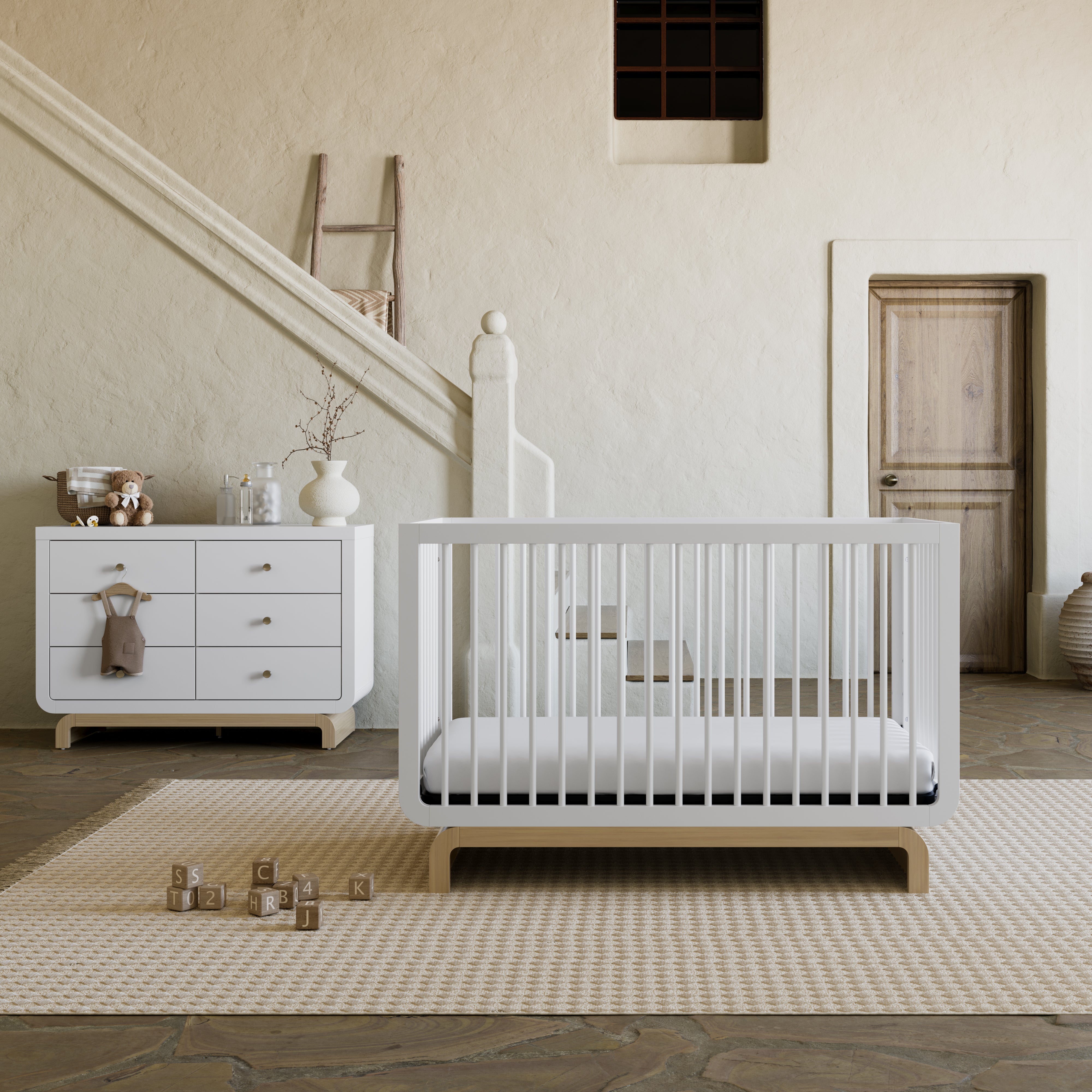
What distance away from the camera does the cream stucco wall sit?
520cm

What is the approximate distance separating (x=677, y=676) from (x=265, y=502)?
6.52 feet

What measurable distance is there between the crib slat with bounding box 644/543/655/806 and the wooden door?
11.1 feet

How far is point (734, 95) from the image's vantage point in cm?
551

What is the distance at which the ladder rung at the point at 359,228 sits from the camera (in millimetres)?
5199

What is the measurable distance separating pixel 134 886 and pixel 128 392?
230 cm

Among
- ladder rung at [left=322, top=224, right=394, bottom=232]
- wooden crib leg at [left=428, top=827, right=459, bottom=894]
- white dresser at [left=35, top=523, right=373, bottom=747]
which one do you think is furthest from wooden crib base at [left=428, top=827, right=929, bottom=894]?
ladder rung at [left=322, top=224, right=394, bottom=232]

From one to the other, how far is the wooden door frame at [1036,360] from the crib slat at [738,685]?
3102mm

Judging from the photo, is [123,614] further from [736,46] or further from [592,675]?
[736,46]

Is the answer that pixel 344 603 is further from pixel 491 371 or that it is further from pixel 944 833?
pixel 944 833

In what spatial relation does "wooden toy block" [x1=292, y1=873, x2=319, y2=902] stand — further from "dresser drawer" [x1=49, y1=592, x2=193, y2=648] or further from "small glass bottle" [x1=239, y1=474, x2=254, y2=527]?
"small glass bottle" [x1=239, y1=474, x2=254, y2=527]

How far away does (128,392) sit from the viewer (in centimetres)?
405

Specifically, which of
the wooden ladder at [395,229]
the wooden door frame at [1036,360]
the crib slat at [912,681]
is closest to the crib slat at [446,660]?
the crib slat at [912,681]

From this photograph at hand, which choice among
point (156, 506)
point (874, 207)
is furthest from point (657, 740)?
point (874, 207)

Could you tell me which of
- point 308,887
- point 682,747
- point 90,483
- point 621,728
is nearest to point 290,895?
point 308,887
